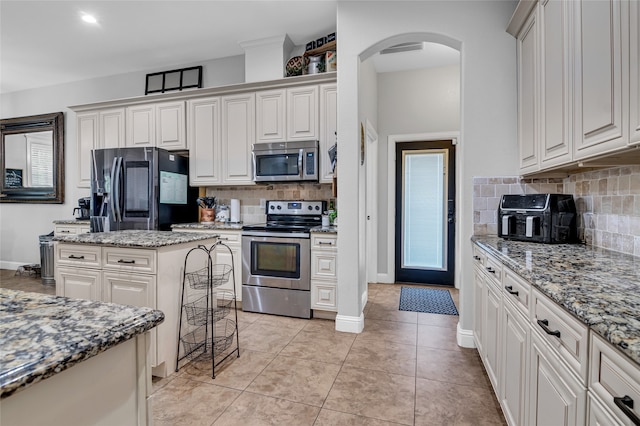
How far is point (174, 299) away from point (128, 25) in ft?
10.1

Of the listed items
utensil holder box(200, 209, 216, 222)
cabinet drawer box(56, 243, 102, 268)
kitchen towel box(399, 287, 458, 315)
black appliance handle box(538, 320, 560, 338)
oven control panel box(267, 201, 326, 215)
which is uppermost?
oven control panel box(267, 201, 326, 215)

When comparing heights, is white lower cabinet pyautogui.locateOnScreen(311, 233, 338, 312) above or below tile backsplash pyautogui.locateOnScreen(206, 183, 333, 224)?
below

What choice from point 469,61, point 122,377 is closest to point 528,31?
point 469,61

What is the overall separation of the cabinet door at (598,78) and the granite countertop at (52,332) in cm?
174

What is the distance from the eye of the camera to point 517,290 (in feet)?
4.30

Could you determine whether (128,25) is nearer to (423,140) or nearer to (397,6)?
(397,6)

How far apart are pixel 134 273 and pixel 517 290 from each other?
2.11 m

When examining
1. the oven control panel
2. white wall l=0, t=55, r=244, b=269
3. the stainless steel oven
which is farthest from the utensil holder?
white wall l=0, t=55, r=244, b=269

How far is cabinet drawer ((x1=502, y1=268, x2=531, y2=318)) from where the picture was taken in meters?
1.21

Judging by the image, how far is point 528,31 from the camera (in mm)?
2086

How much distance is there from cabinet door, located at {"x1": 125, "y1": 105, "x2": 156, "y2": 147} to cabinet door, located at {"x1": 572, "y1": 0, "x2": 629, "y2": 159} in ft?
13.6

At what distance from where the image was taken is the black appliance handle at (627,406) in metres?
0.60

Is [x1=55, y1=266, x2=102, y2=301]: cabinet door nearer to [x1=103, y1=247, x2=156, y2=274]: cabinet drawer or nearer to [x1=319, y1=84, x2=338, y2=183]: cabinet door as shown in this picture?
[x1=103, y1=247, x2=156, y2=274]: cabinet drawer

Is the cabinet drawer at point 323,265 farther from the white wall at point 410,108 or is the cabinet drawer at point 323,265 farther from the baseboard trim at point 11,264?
the baseboard trim at point 11,264
